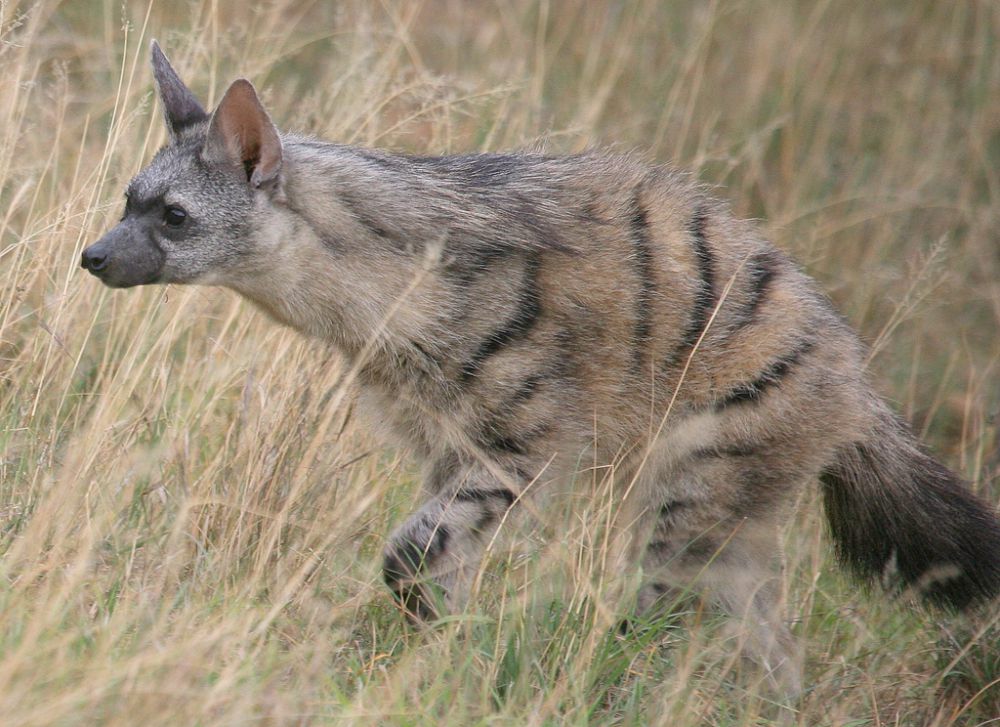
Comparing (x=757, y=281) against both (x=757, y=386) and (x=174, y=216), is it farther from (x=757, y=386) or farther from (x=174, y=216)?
(x=174, y=216)

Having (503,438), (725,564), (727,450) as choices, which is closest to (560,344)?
(503,438)

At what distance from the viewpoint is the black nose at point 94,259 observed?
13.8ft

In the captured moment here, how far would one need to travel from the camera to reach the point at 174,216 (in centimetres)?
438

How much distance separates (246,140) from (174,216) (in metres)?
0.31

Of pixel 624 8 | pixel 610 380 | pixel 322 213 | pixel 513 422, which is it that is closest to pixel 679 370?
pixel 610 380

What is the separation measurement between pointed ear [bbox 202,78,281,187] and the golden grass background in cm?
55

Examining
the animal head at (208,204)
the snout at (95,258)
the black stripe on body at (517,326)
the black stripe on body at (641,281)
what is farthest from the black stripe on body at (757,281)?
the snout at (95,258)

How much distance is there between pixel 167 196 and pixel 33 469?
889 millimetres

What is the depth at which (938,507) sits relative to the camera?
464 centimetres

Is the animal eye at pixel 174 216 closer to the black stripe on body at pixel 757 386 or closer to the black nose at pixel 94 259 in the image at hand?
the black nose at pixel 94 259

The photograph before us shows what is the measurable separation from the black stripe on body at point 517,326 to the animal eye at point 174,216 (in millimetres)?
947

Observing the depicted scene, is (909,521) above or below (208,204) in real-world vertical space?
below

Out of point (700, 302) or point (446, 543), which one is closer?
point (446, 543)

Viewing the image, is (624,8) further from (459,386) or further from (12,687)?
(12,687)
